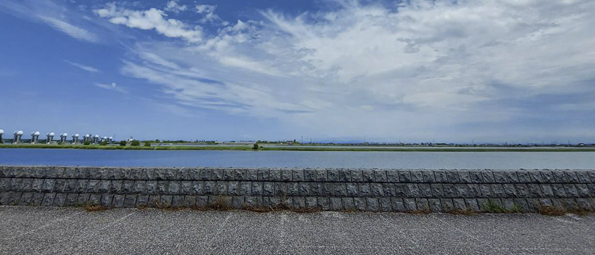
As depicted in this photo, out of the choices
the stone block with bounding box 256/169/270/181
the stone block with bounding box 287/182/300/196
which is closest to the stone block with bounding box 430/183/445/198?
the stone block with bounding box 287/182/300/196

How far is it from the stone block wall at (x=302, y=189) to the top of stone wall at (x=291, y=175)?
24 millimetres

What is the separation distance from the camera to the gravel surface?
4.84 m

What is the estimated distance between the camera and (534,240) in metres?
5.40

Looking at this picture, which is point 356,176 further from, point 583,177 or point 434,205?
point 583,177

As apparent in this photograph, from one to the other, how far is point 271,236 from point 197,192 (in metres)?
2.96

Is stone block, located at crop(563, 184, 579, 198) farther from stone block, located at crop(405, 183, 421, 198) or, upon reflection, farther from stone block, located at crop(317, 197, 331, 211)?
stone block, located at crop(317, 197, 331, 211)

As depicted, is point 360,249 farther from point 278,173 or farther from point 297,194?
point 278,173

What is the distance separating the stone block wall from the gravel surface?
364mm

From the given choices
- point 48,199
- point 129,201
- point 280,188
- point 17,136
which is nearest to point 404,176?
point 280,188

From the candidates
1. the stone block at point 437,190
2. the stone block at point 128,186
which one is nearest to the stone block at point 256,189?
the stone block at point 128,186

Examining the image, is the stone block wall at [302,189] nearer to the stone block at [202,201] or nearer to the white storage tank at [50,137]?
the stone block at [202,201]

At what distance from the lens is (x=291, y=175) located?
7590mm

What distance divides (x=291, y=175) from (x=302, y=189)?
18.4 inches

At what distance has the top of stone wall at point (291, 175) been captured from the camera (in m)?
7.56
